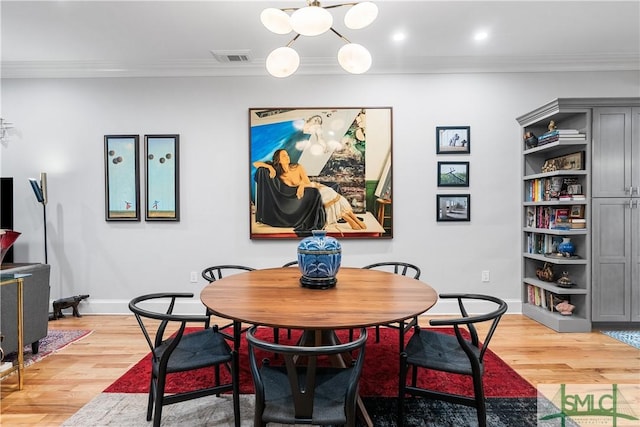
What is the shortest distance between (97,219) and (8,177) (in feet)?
3.41

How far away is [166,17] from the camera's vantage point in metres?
2.87

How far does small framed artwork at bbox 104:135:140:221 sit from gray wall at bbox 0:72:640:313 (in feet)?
0.34

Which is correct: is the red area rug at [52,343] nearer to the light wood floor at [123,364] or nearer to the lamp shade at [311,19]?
the light wood floor at [123,364]

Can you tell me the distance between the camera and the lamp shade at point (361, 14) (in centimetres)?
182

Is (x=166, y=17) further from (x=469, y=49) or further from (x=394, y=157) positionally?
(x=469, y=49)

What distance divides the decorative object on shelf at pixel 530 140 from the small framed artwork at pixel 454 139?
0.58 m

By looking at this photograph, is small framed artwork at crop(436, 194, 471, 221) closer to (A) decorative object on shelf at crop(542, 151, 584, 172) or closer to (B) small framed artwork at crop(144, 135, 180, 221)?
(A) decorative object on shelf at crop(542, 151, 584, 172)

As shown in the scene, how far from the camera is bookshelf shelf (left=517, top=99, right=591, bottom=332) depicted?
10.3 ft

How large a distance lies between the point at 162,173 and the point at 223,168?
0.67m

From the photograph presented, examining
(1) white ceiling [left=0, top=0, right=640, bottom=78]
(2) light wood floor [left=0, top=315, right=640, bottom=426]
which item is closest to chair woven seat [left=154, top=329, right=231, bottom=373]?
(2) light wood floor [left=0, top=315, right=640, bottom=426]

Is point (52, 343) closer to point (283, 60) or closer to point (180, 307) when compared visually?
point (180, 307)

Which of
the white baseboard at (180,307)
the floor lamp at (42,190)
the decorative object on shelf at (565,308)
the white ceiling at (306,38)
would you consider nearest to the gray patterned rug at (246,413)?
the decorative object on shelf at (565,308)

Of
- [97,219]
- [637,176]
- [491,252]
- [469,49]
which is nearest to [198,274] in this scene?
[97,219]

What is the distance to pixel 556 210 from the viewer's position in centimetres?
330
